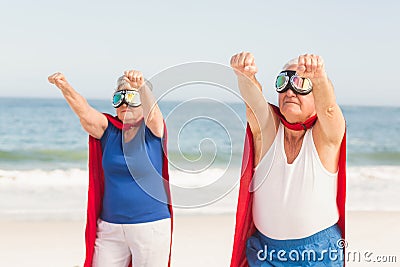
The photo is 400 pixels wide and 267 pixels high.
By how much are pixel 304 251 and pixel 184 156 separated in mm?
838

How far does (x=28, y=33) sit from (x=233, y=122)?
32151 mm

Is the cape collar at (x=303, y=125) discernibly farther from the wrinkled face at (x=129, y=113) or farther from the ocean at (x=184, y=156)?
the wrinkled face at (x=129, y=113)

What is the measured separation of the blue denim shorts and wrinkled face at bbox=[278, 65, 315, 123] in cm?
61

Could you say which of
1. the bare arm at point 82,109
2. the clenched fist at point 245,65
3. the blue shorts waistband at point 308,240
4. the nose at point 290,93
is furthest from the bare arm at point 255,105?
the bare arm at point 82,109

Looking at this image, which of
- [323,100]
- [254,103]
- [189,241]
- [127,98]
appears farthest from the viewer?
[189,241]

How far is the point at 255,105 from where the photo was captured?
3482 millimetres

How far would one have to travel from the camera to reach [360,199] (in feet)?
38.5

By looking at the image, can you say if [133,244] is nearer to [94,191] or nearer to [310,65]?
[94,191]

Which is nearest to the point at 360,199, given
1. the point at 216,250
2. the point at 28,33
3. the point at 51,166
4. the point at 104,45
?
the point at 216,250

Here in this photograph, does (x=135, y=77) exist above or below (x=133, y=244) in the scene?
above

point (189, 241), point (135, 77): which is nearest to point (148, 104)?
point (135, 77)

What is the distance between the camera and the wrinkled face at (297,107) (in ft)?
11.7

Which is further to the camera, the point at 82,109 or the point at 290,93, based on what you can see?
the point at 82,109

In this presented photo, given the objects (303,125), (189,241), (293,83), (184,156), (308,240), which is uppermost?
(293,83)
